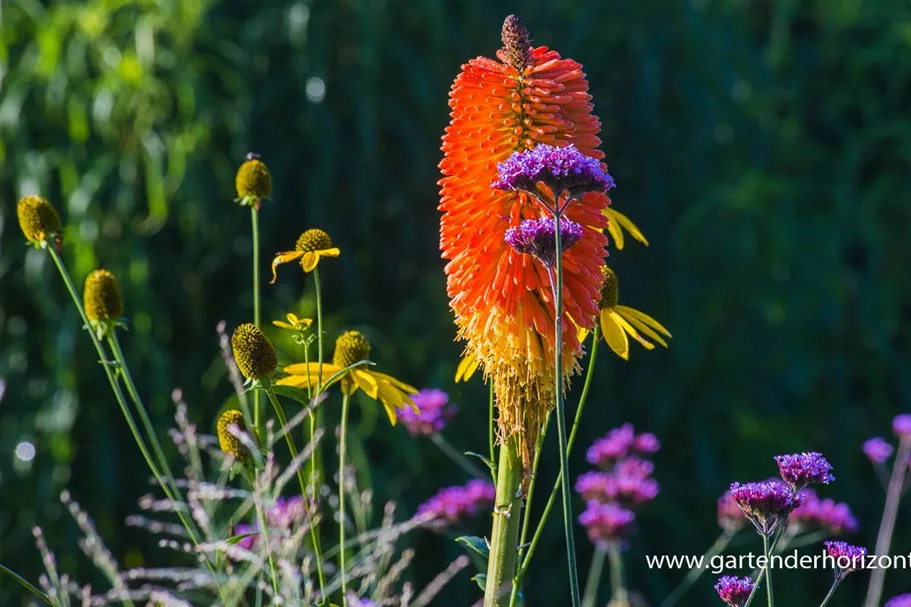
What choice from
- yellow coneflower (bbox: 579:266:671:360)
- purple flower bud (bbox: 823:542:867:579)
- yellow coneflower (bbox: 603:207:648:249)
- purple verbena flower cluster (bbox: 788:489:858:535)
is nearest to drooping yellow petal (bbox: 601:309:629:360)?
yellow coneflower (bbox: 579:266:671:360)

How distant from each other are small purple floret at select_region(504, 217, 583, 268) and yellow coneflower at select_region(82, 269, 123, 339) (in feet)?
2.12

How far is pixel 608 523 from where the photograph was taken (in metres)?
2.33

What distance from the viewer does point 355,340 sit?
6.00 ft

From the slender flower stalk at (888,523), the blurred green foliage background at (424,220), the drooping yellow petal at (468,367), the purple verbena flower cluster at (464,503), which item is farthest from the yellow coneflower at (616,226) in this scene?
the blurred green foliage background at (424,220)

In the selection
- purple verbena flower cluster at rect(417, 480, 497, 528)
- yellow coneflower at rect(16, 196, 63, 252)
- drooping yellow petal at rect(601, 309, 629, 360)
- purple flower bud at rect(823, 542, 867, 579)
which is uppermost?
yellow coneflower at rect(16, 196, 63, 252)

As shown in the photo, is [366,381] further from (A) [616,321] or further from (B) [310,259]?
(A) [616,321]

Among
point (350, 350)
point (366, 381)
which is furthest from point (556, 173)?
point (350, 350)

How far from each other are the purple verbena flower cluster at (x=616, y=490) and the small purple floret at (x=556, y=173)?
109 cm

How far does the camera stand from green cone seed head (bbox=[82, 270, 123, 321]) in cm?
172

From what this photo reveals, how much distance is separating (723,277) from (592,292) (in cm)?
Result: 275

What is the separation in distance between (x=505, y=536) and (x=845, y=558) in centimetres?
42

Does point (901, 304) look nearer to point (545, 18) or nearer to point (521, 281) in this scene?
point (545, 18)

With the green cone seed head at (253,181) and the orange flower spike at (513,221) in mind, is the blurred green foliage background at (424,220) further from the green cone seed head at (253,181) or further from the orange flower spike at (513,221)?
the orange flower spike at (513,221)

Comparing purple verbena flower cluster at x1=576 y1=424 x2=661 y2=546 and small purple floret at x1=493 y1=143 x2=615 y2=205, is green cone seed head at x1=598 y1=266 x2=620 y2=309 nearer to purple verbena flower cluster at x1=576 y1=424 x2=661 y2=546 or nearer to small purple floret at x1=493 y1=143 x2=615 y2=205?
small purple floret at x1=493 y1=143 x2=615 y2=205
